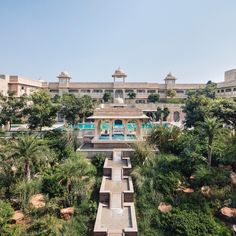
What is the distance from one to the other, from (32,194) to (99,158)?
16.6 feet

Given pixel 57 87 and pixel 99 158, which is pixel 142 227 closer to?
pixel 99 158

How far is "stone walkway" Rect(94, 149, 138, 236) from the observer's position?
28.8 feet

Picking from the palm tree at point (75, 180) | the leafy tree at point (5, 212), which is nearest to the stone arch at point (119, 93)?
the palm tree at point (75, 180)

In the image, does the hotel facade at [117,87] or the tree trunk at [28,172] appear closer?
the tree trunk at [28,172]

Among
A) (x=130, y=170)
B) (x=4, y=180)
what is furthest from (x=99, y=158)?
(x=4, y=180)

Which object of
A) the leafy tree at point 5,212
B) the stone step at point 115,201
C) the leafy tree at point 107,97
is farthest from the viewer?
the leafy tree at point 107,97

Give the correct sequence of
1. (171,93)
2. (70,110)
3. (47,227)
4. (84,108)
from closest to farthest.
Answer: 1. (47,227)
2. (70,110)
3. (84,108)
4. (171,93)

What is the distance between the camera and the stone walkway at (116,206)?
877cm

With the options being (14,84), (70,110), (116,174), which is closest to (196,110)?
(116,174)

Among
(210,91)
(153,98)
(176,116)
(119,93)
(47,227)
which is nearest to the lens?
(47,227)

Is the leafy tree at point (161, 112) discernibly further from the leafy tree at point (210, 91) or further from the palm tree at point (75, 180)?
the palm tree at point (75, 180)

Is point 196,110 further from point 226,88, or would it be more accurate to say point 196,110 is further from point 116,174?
point 226,88

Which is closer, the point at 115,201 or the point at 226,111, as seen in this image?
the point at 115,201

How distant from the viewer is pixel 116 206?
410 inches
